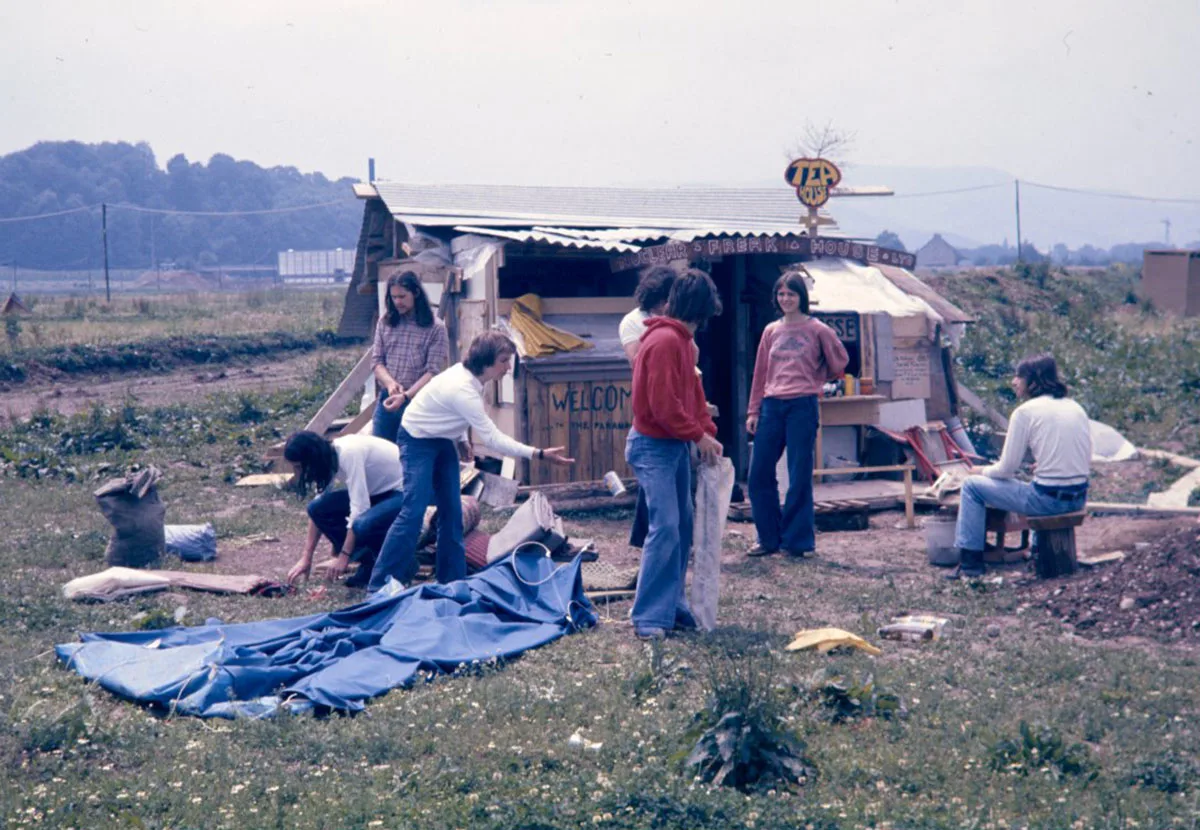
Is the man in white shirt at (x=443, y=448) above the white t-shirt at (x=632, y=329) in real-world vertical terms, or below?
below

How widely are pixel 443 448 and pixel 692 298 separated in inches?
77.7

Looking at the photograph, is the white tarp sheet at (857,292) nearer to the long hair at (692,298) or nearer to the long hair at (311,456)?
the long hair at (692,298)

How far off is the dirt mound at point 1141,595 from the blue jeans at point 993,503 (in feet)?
1.55

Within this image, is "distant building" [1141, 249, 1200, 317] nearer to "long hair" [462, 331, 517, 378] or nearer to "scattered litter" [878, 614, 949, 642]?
"scattered litter" [878, 614, 949, 642]

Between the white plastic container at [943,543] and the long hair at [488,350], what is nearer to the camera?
the long hair at [488,350]

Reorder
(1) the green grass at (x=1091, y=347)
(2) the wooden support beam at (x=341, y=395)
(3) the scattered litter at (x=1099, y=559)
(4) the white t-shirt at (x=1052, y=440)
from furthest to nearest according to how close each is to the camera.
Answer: (1) the green grass at (x=1091, y=347) < (2) the wooden support beam at (x=341, y=395) < (3) the scattered litter at (x=1099, y=559) < (4) the white t-shirt at (x=1052, y=440)

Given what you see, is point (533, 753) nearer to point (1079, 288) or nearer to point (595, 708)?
point (595, 708)

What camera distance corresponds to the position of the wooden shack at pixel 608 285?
10.9 meters

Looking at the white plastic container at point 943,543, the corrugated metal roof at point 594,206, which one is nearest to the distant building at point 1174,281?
the corrugated metal roof at point 594,206

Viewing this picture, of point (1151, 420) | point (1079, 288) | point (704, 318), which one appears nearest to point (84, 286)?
point (1079, 288)

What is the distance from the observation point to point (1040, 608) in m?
7.09

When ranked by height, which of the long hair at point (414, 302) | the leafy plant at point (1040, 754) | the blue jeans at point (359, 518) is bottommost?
the leafy plant at point (1040, 754)

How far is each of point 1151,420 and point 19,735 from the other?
564 inches

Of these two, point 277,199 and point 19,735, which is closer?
point 19,735
